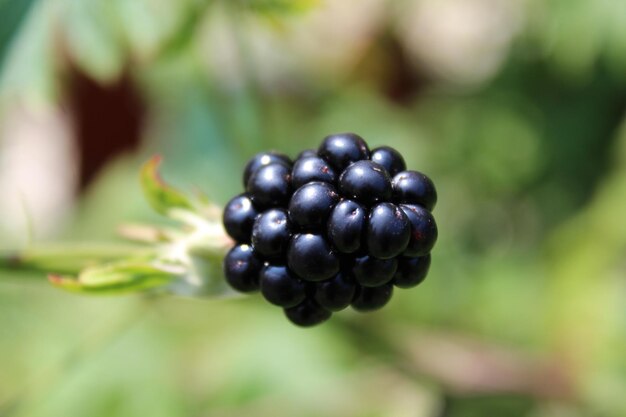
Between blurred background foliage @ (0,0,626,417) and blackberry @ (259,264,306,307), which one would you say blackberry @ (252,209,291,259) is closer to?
blackberry @ (259,264,306,307)

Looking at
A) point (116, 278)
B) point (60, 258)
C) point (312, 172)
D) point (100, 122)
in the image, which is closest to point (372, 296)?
point (312, 172)

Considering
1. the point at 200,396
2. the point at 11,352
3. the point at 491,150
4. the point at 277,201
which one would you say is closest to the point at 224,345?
the point at 200,396

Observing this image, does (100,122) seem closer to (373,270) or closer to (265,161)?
(265,161)

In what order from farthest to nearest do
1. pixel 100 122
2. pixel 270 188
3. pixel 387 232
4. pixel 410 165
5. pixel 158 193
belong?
pixel 100 122 → pixel 410 165 → pixel 158 193 → pixel 270 188 → pixel 387 232

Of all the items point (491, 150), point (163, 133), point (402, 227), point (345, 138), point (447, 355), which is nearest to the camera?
point (402, 227)

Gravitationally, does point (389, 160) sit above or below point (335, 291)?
above

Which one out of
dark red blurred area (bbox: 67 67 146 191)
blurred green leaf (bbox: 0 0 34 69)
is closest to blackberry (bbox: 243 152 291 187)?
blurred green leaf (bbox: 0 0 34 69)

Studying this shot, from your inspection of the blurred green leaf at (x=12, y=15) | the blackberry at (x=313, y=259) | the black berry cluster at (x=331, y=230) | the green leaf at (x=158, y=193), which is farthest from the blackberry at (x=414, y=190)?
the blurred green leaf at (x=12, y=15)

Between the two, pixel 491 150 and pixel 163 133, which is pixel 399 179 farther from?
pixel 163 133
